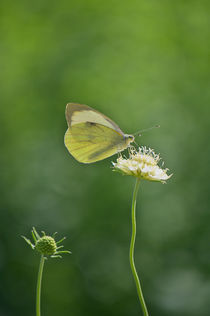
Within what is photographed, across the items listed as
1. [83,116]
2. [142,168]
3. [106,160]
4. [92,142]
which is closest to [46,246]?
[142,168]

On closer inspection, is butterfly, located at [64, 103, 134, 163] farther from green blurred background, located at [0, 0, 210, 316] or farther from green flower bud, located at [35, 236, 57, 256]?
green blurred background, located at [0, 0, 210, 316]

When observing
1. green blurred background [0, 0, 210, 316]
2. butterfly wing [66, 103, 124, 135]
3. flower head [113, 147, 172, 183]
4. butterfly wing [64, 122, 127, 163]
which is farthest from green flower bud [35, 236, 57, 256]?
green blurred background [0, 0, 210, 316]

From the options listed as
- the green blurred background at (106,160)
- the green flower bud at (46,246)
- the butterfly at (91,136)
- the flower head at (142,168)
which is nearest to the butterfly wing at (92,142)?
the butterfly at (91,136)

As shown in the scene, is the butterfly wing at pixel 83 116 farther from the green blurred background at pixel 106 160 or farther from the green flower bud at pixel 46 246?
the green blurred background at pixel 106 160

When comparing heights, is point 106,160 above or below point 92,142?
above

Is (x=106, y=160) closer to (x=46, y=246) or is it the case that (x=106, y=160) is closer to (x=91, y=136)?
(x=91, y=136)

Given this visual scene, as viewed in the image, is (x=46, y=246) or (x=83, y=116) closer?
(x=46, y=246)

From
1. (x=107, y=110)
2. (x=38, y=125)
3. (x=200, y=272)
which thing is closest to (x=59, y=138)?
(x=38, y=125)
